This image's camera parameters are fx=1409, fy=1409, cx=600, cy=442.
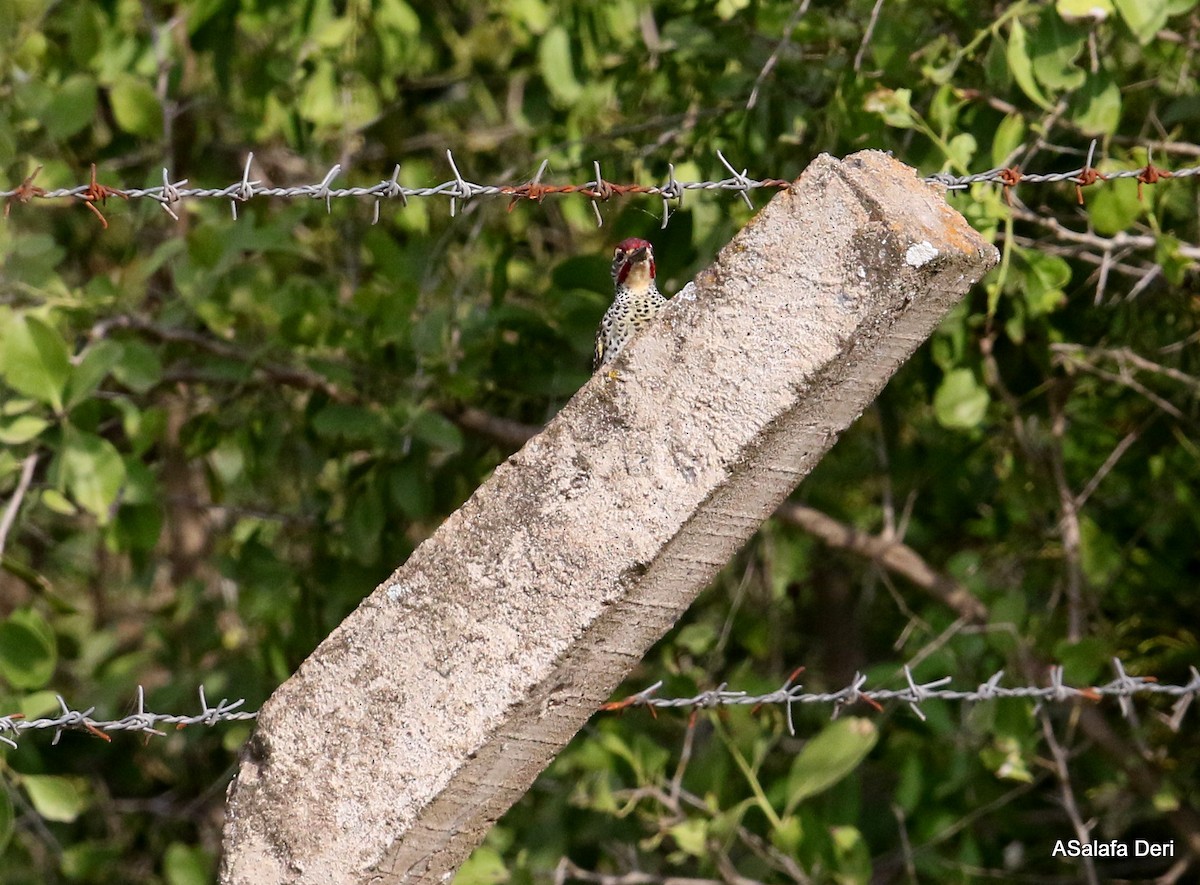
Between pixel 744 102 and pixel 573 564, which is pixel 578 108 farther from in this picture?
pixel 573 564

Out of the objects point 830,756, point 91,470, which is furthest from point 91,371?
point 830,756

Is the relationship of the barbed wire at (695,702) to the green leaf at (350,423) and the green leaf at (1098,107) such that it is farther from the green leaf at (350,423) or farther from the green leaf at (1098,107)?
the green leaf at (1098,107)

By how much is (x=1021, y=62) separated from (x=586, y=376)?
1.24 meters

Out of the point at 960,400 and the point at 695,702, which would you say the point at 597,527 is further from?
the point at 960,400

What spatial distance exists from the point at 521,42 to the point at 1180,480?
2.32 metres

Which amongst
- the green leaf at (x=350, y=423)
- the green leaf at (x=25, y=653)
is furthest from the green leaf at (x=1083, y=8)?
the green leaf at (x=25, y=653)

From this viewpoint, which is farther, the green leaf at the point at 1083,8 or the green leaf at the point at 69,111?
the green leaf at the point at 69,111

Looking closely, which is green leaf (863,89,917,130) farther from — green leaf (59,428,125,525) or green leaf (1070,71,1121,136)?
green leaf (59,428,125,525)

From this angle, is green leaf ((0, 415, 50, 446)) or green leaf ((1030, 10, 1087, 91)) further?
green leaf ((0, 415, 50, 446))

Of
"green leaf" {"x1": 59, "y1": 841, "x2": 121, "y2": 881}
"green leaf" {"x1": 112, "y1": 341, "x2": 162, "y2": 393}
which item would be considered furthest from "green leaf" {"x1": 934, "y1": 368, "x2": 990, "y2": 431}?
"green leaf" {"x1": 59, "y1": 841, "x2": 121, "y2": 881}

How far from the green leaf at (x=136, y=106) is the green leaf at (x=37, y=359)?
3.68 ft

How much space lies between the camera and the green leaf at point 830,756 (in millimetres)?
3125

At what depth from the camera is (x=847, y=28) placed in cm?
328

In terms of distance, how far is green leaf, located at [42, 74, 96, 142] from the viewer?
3424 mm
